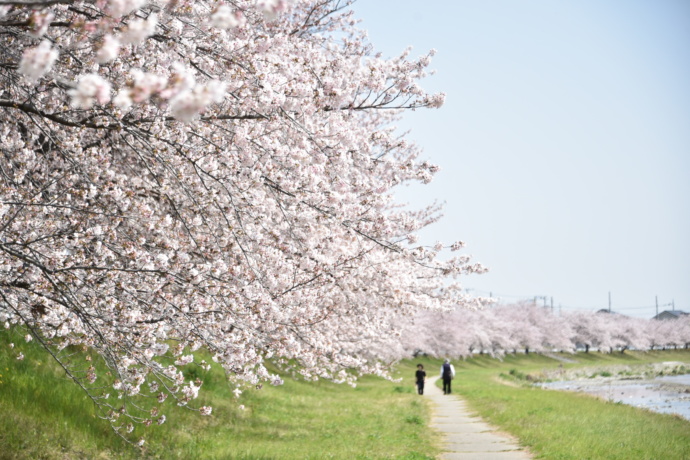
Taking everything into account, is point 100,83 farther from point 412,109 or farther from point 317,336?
point 317,336

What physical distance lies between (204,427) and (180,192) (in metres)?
6.96

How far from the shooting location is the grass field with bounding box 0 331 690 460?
8320 millimetres

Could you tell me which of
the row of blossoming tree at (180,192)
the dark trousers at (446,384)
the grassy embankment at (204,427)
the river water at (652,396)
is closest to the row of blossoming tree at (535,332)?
the river water at (652,396)

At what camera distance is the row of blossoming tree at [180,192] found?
581 centimetres

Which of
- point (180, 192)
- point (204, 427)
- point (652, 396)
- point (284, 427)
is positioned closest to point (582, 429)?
point (284, 427)

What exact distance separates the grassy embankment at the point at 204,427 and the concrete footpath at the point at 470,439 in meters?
0.50

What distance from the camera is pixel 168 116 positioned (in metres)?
6.41

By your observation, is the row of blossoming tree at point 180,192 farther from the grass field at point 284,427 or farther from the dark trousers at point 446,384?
the dark trousers at point 446,384

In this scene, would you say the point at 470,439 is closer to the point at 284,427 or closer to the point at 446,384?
the point at 284,427

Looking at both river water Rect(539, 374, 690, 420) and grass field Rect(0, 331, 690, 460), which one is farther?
river water Rect(539, 374, 690, 420)

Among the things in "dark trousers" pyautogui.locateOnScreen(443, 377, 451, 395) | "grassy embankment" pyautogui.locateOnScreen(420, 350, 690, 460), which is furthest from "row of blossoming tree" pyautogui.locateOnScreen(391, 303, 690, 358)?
"grassy embankment" pyautogui.locateOnScreen(420, 350, 690, 460)

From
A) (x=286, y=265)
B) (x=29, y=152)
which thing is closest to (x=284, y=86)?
(x=286, y=265)

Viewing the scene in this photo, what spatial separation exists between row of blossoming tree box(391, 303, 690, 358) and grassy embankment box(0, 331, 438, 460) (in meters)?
42.2

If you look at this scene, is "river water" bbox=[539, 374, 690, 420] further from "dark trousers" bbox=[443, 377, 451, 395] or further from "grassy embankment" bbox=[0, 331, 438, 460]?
"grassy embankment" bbox=[0, 331, 438, 460]
